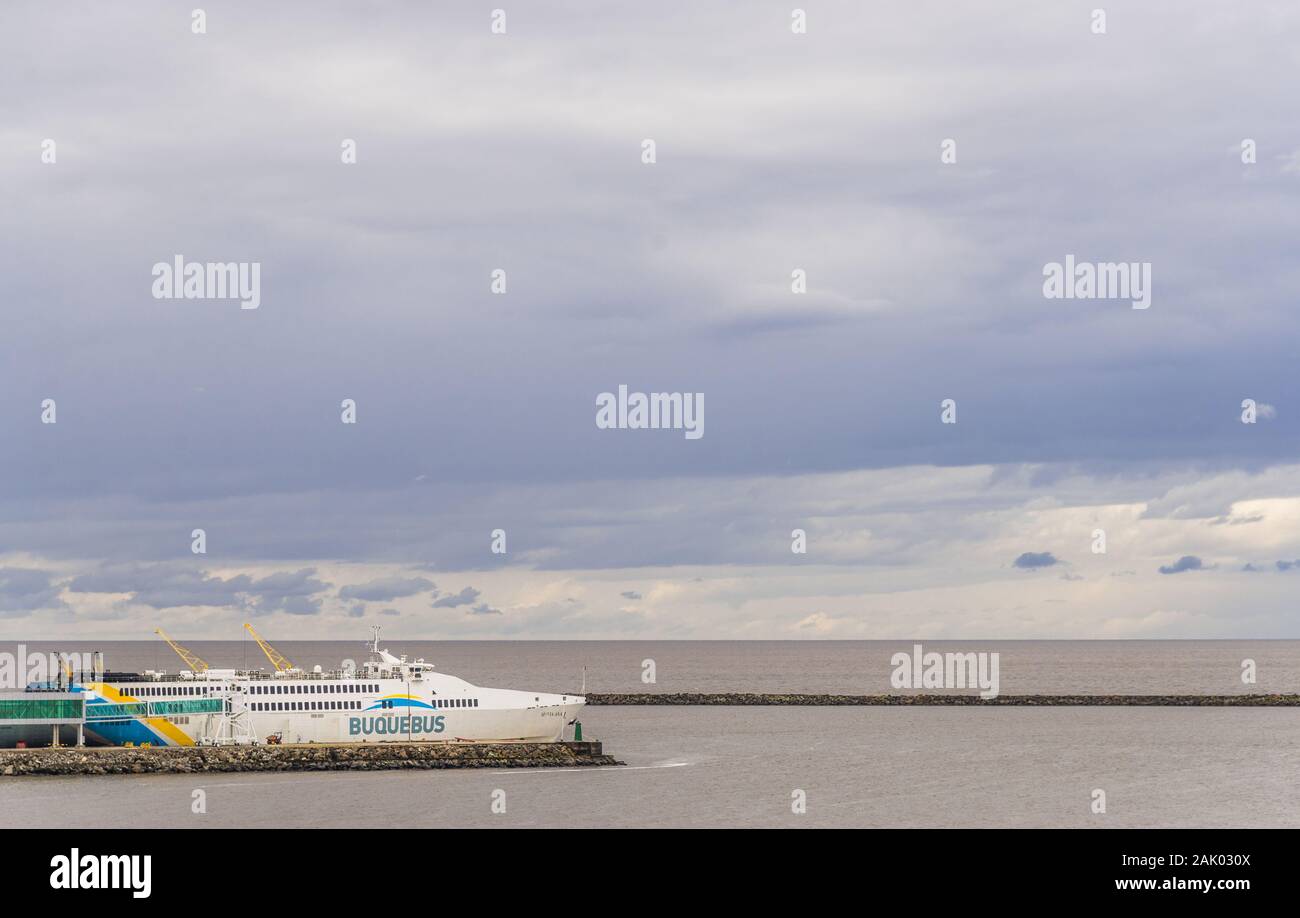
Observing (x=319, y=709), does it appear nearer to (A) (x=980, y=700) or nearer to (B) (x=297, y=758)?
(B) (x=297, y=758)

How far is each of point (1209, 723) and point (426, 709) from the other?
8403 cm

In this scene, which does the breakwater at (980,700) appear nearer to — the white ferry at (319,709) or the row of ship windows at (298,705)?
the white ferry at (319,709)

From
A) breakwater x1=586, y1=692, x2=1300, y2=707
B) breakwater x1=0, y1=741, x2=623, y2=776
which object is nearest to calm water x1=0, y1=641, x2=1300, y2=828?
breakwater x1=0, y1=741, x2=623, y2=776

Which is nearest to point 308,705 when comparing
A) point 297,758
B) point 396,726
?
point 297,758

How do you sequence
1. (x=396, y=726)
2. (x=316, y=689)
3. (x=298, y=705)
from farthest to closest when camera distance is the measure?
(x=396, y=726)
(x=316, y=689)
(x=298, y=705)

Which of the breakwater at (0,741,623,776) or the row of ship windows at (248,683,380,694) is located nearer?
the breakwater at (0,741,623,776)

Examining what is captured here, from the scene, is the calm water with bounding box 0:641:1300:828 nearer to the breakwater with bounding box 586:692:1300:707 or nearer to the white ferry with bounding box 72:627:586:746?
the white ferry with bounding box 72:627:586:746

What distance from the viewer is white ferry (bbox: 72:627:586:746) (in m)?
87.7

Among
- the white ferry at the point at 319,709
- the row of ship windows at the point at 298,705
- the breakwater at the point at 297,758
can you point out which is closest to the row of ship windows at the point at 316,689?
the white ferry at the point at 319,709

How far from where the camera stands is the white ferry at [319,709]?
87688mm

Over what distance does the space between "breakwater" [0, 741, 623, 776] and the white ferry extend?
1326 mm

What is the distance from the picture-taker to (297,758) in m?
84.3

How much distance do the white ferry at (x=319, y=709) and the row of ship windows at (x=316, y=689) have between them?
60 millimetres

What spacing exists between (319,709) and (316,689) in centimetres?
121
